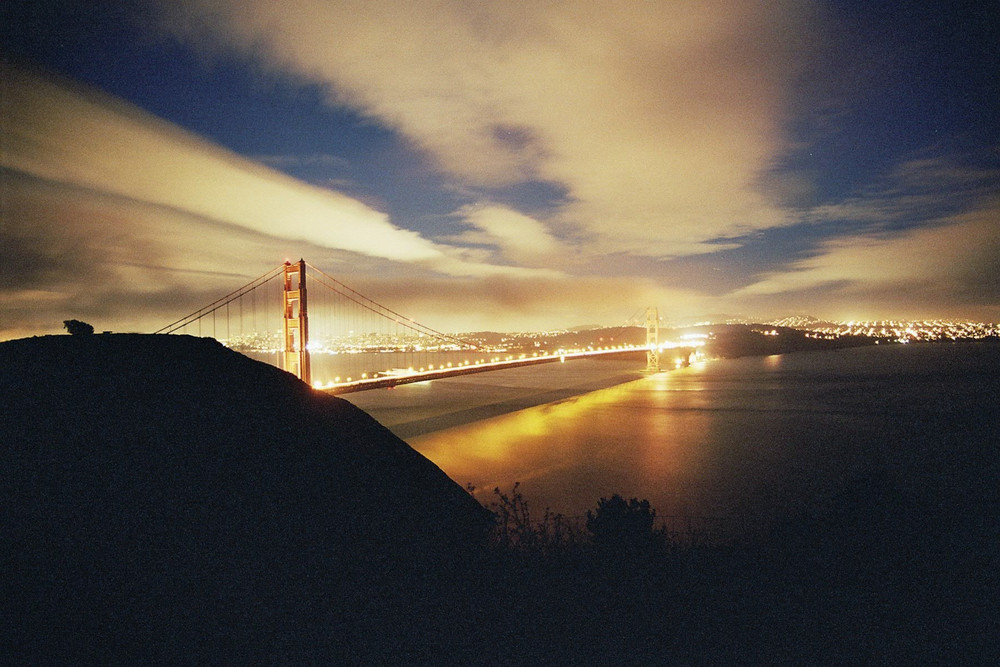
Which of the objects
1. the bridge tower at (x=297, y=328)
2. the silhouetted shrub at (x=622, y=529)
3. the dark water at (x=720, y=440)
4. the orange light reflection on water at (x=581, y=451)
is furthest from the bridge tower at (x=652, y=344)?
the silhouetted shrub at (x=622, y=529)

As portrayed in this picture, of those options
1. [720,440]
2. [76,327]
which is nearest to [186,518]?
[76,327]

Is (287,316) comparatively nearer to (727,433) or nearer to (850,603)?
(727,433)

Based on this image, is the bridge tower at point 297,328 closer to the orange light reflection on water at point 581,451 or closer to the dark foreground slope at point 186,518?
the orange light reflection on water at point 581,451

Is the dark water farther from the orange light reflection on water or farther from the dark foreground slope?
the dark foreground slope

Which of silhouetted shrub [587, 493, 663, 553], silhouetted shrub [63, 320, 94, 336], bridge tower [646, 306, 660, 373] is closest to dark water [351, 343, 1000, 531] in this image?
silhouetted shrub [587, 493, 663, 553]

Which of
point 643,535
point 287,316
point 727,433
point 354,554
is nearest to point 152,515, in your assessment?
point 354,554
